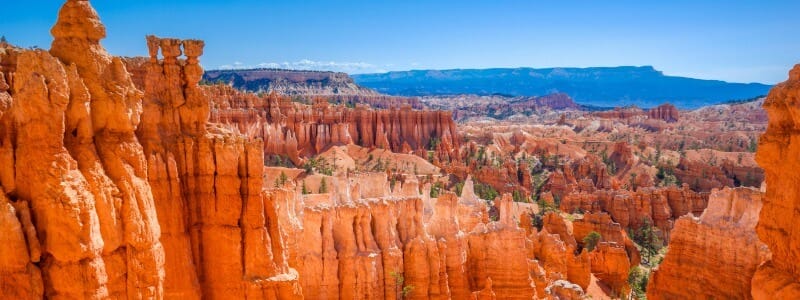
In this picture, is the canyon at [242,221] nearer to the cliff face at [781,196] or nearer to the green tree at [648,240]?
the cliff face at [781,196]

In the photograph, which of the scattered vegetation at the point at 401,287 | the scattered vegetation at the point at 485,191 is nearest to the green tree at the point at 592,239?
the scattered vegetation at the point at 485,191

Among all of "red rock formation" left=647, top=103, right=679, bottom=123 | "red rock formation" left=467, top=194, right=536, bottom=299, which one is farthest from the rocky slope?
"red rock formation" left=467, top=194, right=536, bottom=299

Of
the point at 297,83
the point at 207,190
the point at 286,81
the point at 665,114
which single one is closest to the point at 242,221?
the point at 207,190

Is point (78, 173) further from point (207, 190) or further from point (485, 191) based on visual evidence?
point (485, 191)

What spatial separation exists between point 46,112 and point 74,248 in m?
1.78

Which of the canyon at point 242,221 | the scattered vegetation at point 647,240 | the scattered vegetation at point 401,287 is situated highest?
the canyon at point 242,221

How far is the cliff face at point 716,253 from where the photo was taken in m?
18.2

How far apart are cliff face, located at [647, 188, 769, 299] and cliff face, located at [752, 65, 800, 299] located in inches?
375

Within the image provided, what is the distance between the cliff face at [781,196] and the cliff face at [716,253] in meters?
9.51

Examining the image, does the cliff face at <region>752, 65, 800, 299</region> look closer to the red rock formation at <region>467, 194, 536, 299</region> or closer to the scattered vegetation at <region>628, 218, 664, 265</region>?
the red rock formation at <region>467, 194, 536, 299</region>

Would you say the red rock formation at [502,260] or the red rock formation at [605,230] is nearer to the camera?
the red rock formation at [502,260]

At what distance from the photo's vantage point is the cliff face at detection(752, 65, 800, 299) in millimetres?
8797

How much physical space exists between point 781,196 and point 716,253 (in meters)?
11.3

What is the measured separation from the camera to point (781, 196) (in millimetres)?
9078
